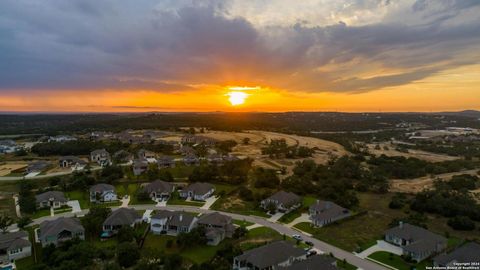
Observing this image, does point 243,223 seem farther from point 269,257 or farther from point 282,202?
point 269,257

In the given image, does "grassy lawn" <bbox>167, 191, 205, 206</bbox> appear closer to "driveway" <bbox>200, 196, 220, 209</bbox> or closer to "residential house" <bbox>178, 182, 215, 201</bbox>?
"driveway" <bbox>200, 196, 220, 209</bbox>

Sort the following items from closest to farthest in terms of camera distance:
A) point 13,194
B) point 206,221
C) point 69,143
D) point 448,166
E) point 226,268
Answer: point 226,268, point 206,221, point 13,194, point 448,166, point 69,143

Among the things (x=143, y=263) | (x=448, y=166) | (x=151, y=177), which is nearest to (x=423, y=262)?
(x=143, y=263)

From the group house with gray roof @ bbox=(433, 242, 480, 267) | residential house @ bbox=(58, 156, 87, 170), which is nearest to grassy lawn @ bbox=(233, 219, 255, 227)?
house with gray roof @ bbox=(433, 242, 480, 267)

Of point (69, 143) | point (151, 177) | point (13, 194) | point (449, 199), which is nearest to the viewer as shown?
point (449, 199)

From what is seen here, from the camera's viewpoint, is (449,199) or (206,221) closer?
(206,221)

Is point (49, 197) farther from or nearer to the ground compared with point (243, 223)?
farther from the ground

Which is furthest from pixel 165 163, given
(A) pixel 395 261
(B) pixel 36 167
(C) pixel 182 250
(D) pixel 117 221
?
(A) pixel 395 261

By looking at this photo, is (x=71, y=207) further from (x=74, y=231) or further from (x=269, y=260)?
(x=269, y=260)
